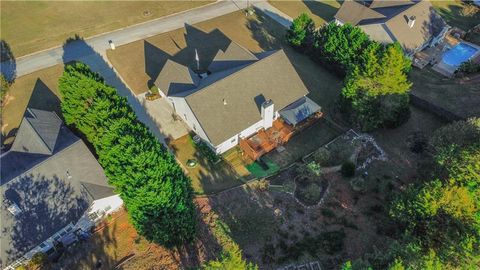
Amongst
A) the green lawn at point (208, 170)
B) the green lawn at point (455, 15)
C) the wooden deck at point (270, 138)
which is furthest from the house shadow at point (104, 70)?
the green lawn at point (455, 15)

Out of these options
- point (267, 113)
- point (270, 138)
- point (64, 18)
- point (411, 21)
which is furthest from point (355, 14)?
point (64, 18)

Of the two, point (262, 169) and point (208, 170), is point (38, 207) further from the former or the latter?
point (262, 169)

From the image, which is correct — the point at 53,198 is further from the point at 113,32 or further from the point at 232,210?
the point at 113,32

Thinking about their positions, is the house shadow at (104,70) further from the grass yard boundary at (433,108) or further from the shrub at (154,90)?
the grass yard boundary at (433,108)

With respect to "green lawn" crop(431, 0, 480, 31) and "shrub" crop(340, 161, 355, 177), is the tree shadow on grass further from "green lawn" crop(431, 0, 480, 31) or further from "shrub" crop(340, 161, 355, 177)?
"shrub" crop(340, 161, 355, 177)

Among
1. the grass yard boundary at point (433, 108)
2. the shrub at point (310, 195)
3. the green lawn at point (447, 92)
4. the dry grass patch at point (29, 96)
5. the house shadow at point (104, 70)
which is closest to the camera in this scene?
the shrub at point (310, 195)

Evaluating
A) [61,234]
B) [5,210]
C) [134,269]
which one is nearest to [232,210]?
[134,269]
